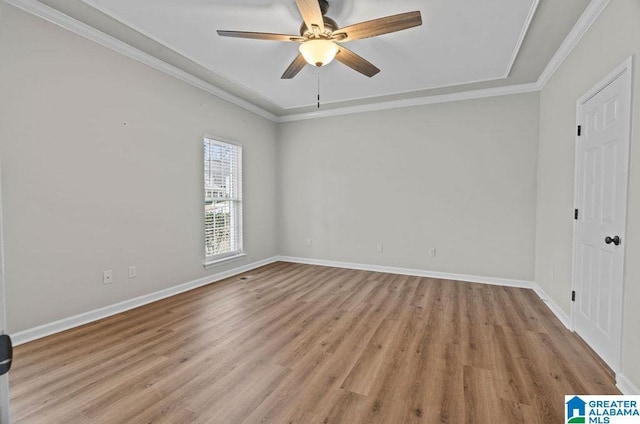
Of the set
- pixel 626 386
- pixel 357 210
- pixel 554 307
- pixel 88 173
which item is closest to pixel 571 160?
pixel 554 307

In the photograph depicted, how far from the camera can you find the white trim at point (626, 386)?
1.87 meters

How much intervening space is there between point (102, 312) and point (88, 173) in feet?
4.69

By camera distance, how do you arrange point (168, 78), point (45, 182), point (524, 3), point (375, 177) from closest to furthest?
1. point (524, 3)
2. point (45, 182)
3. point (168, 78)
4. point (375, 177)

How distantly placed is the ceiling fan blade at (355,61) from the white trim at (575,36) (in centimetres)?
177

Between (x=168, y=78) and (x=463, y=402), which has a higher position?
(x=168, y=78)

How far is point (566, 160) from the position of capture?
314 centimetres

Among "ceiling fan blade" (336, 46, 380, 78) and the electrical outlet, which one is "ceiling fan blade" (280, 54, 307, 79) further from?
the electrical outlet

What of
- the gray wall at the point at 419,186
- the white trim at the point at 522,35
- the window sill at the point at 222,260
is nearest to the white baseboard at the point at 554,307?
the gray wall at the point at 419,186

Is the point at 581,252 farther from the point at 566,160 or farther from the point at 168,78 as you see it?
the point at 168,78

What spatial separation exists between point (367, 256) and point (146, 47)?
424 centimetres

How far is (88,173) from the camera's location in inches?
119

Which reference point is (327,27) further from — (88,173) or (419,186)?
(419,186)

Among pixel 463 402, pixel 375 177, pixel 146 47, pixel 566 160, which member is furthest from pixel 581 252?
pixel 146 47

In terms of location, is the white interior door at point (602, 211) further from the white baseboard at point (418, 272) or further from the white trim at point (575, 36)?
the white baseboard at point (418, 272)
